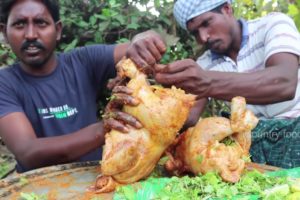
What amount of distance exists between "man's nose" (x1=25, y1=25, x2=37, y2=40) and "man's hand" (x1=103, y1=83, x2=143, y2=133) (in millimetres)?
1082

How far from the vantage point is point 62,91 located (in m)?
3.42

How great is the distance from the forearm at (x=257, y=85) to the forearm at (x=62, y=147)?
2.37ft

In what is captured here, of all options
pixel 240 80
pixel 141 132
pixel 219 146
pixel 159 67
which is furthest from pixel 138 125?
pixel 240 80

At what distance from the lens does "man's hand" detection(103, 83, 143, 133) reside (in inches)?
92.0

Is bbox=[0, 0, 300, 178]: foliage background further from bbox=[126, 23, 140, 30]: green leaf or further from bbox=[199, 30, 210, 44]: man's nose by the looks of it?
bbox=[199, 30, 210, 44]: man's nose

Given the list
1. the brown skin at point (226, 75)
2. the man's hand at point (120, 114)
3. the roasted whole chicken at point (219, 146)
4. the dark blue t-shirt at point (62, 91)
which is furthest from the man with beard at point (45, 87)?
the roasted whole chicken at point (219, 146)

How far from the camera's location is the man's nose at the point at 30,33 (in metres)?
3.15

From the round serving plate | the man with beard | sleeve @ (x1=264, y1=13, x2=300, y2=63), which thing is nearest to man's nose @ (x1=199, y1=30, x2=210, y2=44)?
sleeve @ (x1=264, y1=13, x2=300, y2=63)

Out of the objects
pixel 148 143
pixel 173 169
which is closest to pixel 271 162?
pixel 173 169

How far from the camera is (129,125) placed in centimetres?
237

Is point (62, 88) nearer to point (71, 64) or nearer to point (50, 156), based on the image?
point (71, 64)

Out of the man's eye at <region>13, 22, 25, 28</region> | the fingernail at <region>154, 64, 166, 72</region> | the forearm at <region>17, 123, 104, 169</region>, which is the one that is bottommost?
the forearm at <region>17, 123, 104, 169</region>

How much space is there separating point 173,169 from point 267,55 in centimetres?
129

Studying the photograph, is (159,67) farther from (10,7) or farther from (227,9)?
(227,9)
